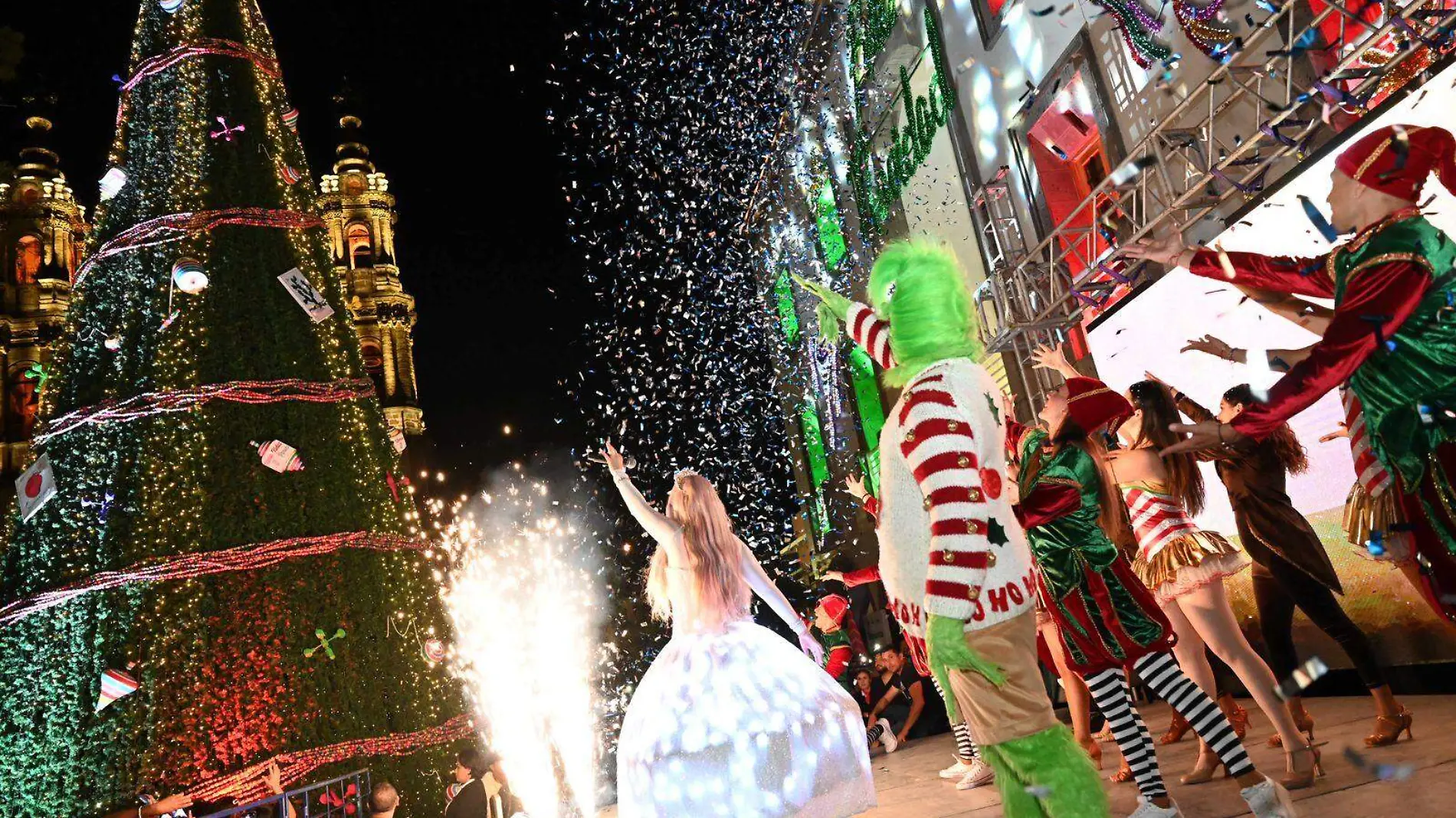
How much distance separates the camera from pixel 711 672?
12.6ft

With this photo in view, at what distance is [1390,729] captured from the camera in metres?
3.74

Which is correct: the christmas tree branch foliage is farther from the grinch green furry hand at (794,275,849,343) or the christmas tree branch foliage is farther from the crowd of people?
the grinch green furry hand at (794,275,849,343)

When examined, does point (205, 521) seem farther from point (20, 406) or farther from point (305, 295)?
point (20, 406)

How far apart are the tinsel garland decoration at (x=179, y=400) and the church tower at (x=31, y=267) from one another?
39.0 meters

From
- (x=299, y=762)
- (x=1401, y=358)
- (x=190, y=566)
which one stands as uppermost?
(x=190, y=566)

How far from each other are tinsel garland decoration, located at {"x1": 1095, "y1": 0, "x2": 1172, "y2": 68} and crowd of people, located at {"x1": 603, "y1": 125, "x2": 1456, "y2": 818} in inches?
108

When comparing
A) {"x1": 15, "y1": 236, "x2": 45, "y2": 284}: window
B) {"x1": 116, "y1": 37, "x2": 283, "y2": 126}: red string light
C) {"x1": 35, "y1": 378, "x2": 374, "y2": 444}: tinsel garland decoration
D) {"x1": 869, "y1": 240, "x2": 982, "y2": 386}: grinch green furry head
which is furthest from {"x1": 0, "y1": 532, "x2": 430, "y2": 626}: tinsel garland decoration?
{"x1": 15, "y1": 236, "x2": 45, "y2": 284}: window

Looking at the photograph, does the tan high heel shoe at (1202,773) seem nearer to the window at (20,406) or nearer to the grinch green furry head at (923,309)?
the grinch green furry head at (923,309)

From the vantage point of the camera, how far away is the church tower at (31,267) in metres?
35.1

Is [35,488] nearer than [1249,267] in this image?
No

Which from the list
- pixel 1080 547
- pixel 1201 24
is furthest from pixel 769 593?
pixel 1201 24

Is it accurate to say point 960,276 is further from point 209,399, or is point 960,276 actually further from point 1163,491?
point 209,399

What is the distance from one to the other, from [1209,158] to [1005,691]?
4984mm

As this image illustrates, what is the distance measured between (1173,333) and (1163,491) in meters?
2.80
